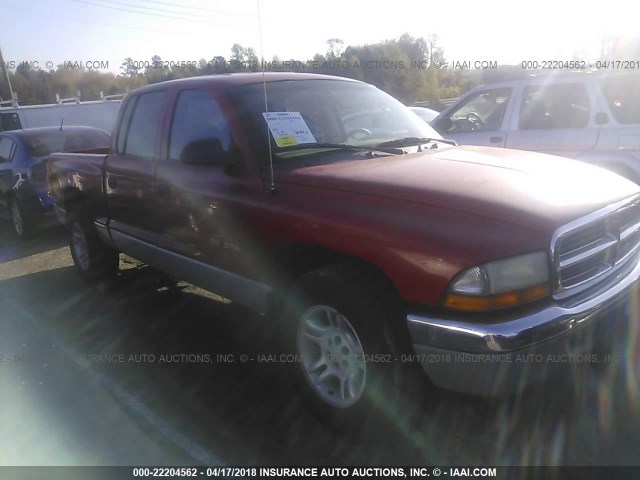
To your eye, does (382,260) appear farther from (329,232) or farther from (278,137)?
(278,137)

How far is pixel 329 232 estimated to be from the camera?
270 centimetres

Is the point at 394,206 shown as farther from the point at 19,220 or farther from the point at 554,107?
the point at 19,220

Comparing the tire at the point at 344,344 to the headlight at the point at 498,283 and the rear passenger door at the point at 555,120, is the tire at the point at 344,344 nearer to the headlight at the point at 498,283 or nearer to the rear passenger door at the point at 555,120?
the headlight at the point at 498,283

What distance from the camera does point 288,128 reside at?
132 inches

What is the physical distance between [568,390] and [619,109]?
383 centimetres

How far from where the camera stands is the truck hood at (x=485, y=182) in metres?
2.40

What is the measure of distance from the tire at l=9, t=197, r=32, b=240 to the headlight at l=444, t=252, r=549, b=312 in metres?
7.28

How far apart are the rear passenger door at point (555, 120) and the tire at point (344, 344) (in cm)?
445

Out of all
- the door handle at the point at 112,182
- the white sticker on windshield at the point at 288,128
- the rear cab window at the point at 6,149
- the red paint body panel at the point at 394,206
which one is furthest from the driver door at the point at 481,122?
the rear cab window at the point at 6,149

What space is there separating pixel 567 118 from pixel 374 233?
464cm

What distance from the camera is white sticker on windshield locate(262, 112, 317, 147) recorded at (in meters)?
3.30

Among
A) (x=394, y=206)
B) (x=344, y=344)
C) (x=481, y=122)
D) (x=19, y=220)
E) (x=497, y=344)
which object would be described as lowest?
(x=19, y=220)

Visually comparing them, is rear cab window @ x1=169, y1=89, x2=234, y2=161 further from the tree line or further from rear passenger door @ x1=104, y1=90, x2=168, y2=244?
the tree line

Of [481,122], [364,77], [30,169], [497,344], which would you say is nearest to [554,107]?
[481,122]
